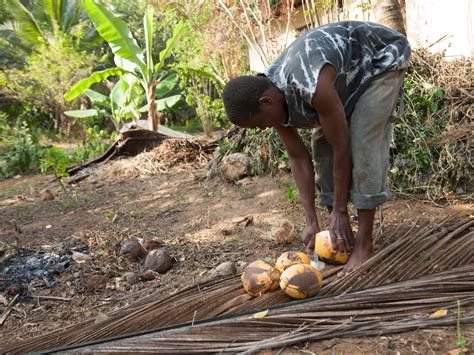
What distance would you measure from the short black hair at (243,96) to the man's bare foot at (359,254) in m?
0.94

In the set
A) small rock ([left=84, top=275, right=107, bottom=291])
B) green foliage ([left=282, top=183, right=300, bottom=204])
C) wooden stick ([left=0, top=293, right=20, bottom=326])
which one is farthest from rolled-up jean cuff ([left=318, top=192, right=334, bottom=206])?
wooden stick ([left=0, top=293, right=20, bottom=326])

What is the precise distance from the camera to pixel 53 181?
693cm

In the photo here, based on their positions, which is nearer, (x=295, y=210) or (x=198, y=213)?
(x=295, y=210)

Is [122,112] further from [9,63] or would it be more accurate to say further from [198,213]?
[9,63]

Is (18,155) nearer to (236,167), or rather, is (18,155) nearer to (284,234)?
(236,167)

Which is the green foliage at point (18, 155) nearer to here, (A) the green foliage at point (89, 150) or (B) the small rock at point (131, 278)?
(A) the green foliage at point (89, 150)

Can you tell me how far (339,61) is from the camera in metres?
2.04

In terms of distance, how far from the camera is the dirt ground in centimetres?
236

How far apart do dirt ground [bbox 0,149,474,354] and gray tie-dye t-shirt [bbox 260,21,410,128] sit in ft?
3.65

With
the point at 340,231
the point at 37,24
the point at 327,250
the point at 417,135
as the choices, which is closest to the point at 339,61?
the point at 340,231

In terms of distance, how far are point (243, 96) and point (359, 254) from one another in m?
1.07

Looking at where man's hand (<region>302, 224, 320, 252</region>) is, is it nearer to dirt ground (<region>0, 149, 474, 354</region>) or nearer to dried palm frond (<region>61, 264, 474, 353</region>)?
dirt ground (<region>0, 149, 474, 354</region>)

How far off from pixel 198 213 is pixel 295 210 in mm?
980

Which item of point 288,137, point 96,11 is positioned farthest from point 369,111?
point 96,11
